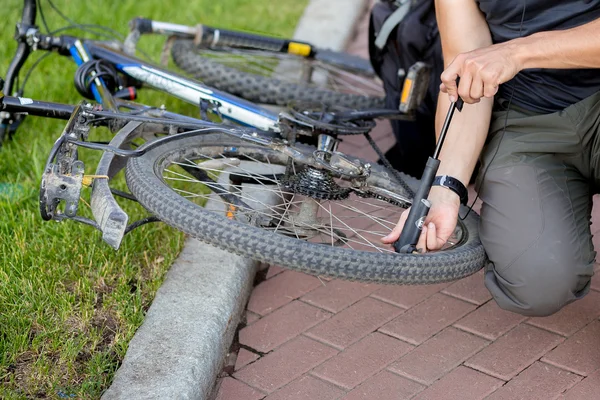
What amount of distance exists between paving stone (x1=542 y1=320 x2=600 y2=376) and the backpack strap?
151cm

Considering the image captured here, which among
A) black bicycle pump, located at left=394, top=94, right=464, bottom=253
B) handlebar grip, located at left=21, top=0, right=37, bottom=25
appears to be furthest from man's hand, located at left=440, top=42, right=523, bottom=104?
handlebar grip, located at left=21, top=0, right=37, bottom=25

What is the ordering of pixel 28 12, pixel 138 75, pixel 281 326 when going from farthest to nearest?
pixel 28 12 < pixel 138 75 < pixel 281 326

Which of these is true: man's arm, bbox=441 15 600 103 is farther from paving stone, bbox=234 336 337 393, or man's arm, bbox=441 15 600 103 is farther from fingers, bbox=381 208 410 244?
paving stone, bbox=234 336 337 393

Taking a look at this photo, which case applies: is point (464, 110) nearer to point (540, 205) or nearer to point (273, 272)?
point (540, 205)

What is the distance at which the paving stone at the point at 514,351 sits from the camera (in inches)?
107

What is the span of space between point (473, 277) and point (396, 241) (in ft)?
2.50

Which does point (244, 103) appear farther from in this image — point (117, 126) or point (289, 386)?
point (289, 386)

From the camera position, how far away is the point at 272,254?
228cm

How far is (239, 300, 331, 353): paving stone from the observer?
283 centimetres

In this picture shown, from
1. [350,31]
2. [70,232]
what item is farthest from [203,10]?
[70,232]

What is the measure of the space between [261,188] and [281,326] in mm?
491

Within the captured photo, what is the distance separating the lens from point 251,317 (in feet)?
9.75

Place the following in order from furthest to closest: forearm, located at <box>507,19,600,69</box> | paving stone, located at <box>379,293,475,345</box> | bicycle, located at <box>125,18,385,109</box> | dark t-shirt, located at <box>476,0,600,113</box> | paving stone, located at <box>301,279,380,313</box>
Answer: bicycle, located at <box>125,18,385,109</box> < paving stone, located at <box>301,279,380,313</box> < paving stone, located at <box>379,293,475,345</box> < dark t-shirt, located at <box>476,0,600,113</box> < forearm, located at <box>507,19,600,69</box>

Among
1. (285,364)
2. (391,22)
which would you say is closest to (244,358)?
(285,364)
